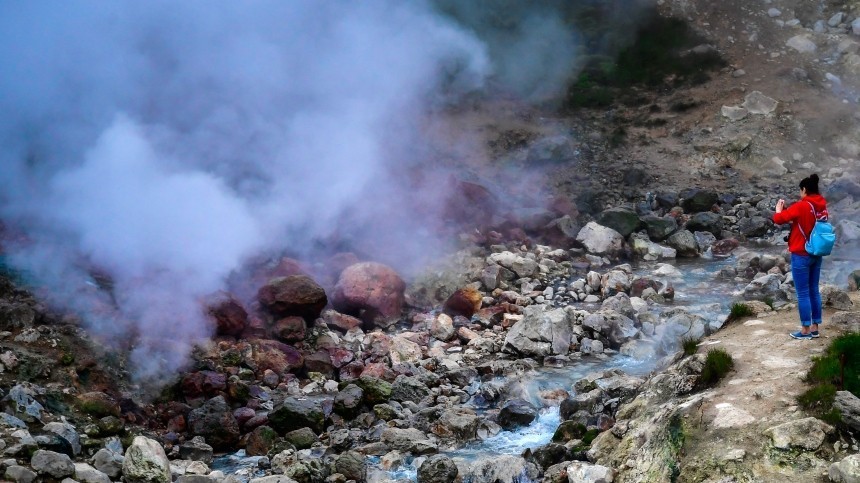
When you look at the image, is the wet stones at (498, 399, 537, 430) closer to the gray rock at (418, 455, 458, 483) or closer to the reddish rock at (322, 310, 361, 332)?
the gray rock at (418, 455, 458, 483)

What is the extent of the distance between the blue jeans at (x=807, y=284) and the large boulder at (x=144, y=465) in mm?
4708

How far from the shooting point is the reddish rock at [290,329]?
8.31 meters

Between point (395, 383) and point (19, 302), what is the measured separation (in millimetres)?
3842

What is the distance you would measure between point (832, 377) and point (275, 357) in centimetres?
534

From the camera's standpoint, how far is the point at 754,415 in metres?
4.34

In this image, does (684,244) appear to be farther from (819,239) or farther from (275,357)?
(275,357)

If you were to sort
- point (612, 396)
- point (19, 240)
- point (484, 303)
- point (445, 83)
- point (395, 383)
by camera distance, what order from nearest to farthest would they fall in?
point (612, 396) → point (395, 383) → point (19, 240) → point (484, 303) → point (445, 83)

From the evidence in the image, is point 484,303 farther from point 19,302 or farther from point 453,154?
point 453,154

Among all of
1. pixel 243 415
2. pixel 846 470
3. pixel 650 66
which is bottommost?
pixel 846 470

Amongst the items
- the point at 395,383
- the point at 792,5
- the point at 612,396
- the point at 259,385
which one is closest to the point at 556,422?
the point at 612,396

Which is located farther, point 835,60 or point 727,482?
point 835,60

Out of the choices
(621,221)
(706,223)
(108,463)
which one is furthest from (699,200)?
(108,463)

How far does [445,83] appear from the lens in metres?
18.0

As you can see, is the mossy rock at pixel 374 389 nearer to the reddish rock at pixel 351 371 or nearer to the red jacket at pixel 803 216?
the reddish rock at pixel 351 371
